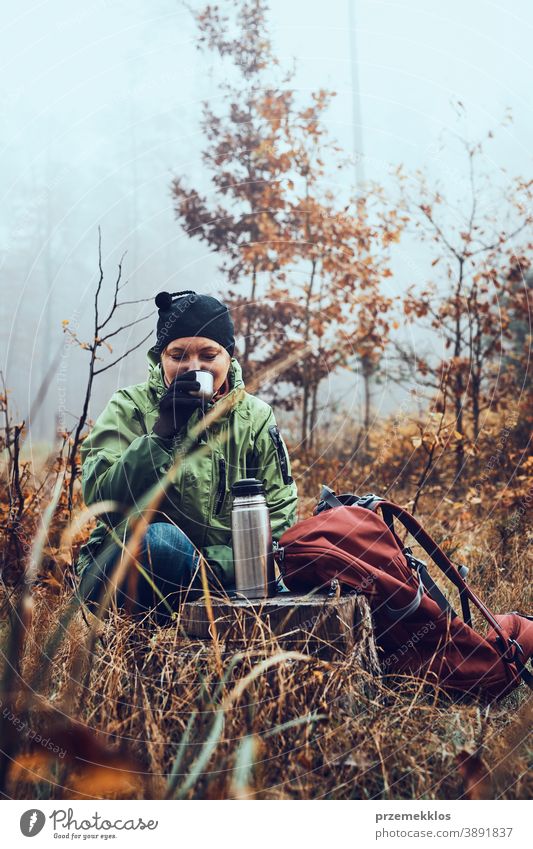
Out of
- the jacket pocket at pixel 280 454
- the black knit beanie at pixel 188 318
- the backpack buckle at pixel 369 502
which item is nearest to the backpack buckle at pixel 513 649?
the backpack buckle at pixel 369 502

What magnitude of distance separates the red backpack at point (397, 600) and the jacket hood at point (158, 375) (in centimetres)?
71

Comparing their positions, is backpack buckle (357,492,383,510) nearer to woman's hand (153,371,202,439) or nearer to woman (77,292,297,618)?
woman (77,292,297,618)

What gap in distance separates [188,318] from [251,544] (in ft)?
3.26

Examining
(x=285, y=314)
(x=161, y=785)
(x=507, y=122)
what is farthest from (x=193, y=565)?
(x=507, y=122)

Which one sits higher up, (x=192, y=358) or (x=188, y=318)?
(x=188, y=318)

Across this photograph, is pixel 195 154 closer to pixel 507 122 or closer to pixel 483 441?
pixel 507 122

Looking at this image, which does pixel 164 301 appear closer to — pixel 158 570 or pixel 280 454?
pixel 280 454

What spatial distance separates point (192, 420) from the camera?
3.02 metres

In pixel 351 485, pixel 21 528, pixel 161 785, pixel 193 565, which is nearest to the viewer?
pixel 161 785

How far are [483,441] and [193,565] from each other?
134 inches

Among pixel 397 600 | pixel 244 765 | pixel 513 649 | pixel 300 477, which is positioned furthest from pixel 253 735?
pixel 300 477

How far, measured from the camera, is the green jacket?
2797mm

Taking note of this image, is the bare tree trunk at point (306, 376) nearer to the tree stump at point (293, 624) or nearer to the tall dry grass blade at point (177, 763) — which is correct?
the tree stump at point (293, 624)
